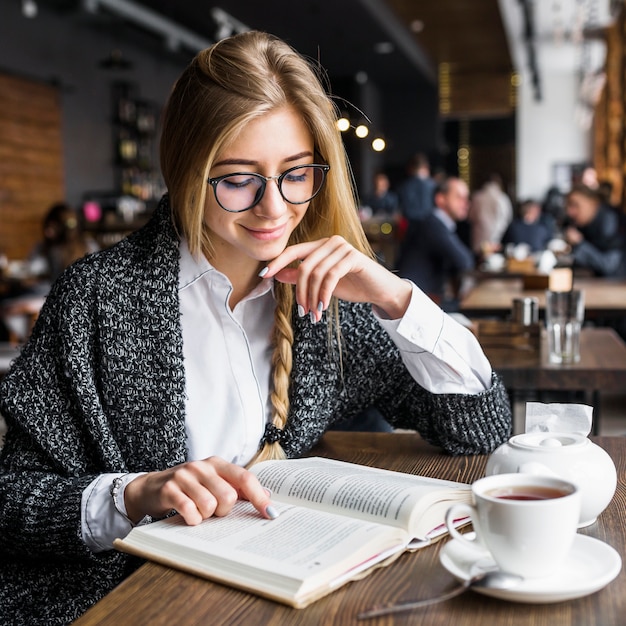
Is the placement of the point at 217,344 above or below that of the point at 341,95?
below

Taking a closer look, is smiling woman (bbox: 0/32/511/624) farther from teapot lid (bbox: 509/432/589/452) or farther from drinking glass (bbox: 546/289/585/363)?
drinking glass (bbox: 546/289/585/363)

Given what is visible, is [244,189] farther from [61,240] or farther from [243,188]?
[61,240]

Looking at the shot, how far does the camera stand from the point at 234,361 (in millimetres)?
1372

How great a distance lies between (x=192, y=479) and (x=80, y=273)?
0.45 meters

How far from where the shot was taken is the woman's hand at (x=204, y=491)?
3.18ft

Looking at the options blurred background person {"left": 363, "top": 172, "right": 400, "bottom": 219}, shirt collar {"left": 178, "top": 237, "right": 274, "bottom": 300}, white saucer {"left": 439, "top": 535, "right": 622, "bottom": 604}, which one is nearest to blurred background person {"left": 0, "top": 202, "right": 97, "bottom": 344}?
shirt collar {"left": 178, "top": 237, "right": 274, "bottom": 300}

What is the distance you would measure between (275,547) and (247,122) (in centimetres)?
65

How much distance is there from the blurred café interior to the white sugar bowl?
1.15 metres

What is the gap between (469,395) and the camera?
1.35 m

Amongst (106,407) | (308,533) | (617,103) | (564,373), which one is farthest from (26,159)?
(308,533)

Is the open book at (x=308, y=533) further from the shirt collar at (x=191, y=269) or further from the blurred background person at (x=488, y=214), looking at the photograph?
the blurred background person at (x=488, y=214)

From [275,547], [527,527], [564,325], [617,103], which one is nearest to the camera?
[527,527]

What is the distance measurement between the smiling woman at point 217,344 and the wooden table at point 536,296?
1.96 m

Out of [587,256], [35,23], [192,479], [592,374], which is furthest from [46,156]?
[192,479]
